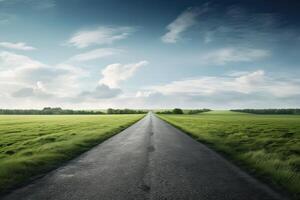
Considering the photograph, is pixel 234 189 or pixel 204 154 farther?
pixel 204 154

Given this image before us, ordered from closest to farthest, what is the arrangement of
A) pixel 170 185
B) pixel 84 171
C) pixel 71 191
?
pixel 71 191 → pixel 170 185 → pixel 84 171

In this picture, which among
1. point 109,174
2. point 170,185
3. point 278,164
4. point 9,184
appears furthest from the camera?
point 278,164

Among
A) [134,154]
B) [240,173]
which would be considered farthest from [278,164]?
[134,154]

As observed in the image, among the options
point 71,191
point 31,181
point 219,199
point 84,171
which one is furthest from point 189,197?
point 31,181

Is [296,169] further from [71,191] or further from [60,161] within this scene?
[60,161]

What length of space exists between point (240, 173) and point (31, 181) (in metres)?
7.38

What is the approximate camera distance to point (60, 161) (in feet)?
36.9

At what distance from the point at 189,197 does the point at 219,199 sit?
0.76m

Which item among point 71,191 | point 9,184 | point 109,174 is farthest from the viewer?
point 109,174

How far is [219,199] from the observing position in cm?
587

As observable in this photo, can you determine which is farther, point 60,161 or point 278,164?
point 60,161

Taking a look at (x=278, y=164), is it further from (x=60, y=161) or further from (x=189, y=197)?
(x=60, y=161)

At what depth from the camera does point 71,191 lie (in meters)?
6.50

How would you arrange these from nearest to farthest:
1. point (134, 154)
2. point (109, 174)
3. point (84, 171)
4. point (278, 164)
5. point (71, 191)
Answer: point (71, 191) → point (109, 174) → point (84, 171) → point (278, 164) → point (134, 154)
